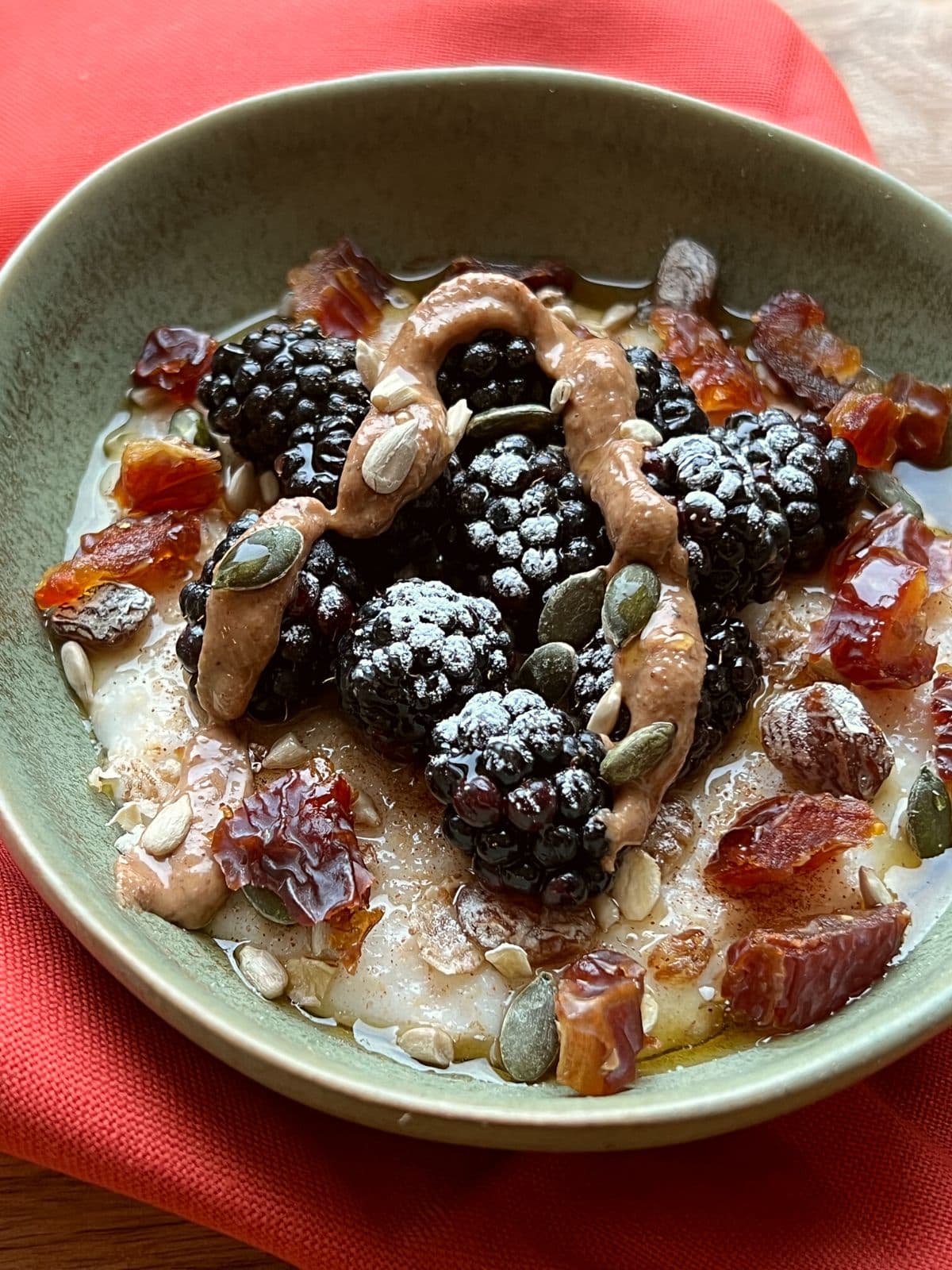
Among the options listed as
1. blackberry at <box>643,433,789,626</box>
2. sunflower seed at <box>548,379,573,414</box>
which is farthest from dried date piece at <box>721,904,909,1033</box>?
sunflower seed at <box>548,379,573,414</box>

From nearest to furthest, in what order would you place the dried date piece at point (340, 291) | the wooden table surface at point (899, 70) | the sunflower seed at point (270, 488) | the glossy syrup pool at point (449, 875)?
the glossy syrup pool at point (449, 875)
the sunflower seed at point (270, 488)
the dried date piece at point (340, 291)
the wooden table surface at point (899, 70)

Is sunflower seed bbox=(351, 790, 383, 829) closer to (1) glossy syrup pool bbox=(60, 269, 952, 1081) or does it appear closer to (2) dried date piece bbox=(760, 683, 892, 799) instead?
(1) glossy syrup pool bbox=(60, 269, 952, 1081)

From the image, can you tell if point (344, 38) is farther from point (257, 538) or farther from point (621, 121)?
point (257, 538)

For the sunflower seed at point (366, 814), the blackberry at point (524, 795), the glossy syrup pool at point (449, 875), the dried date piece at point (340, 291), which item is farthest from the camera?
the dried date piece at point (340, 291)

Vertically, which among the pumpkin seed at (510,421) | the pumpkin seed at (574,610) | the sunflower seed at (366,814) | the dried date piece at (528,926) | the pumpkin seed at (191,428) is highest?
the pumpkin seed at (510,421)

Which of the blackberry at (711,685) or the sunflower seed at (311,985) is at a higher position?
the blackberry at (711,685)

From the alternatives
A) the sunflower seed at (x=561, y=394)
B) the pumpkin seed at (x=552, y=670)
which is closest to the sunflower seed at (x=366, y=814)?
the pumpkin seed at (x=552, y=670)

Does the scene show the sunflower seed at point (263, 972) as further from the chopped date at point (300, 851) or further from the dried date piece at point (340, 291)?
the dried date piece at point (340, 291)
